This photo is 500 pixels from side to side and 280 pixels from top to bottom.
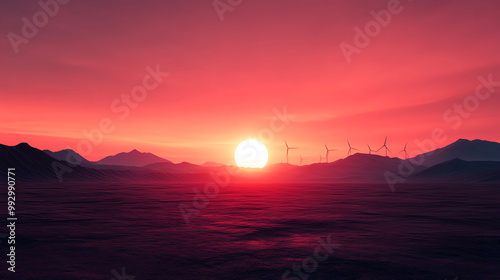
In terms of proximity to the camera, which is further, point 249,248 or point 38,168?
point 38,168

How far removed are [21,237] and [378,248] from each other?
44.4ft

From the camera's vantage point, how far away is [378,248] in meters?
11.9

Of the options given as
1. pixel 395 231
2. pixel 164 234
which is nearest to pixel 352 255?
pixel 395 231

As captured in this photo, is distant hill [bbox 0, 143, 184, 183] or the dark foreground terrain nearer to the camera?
the dark foreground terrain

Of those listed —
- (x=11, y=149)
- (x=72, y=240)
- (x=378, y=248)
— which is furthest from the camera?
(x=11, y=149)

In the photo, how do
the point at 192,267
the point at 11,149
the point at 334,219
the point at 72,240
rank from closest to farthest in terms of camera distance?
the point at 192,267
the point at 72,240
the point at 334,219
the point at 11,149

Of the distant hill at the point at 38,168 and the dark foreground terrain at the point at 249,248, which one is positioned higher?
the distant hill at the point at 38,168

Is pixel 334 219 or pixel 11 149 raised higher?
pixel 11 149

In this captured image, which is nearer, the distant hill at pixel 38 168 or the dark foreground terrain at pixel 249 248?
the dark foreground terrain at pixel 249 248

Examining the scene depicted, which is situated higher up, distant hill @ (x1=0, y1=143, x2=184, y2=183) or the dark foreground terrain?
distant hill @ (x1=0, y1=143, x2=184, y2=183)

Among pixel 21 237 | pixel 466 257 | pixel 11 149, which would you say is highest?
pixel 11 149

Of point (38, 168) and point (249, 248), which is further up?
point (38, 168)

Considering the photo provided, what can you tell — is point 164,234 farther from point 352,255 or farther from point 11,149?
point 11,149

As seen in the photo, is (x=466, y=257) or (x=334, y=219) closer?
(x=466, y=257)
